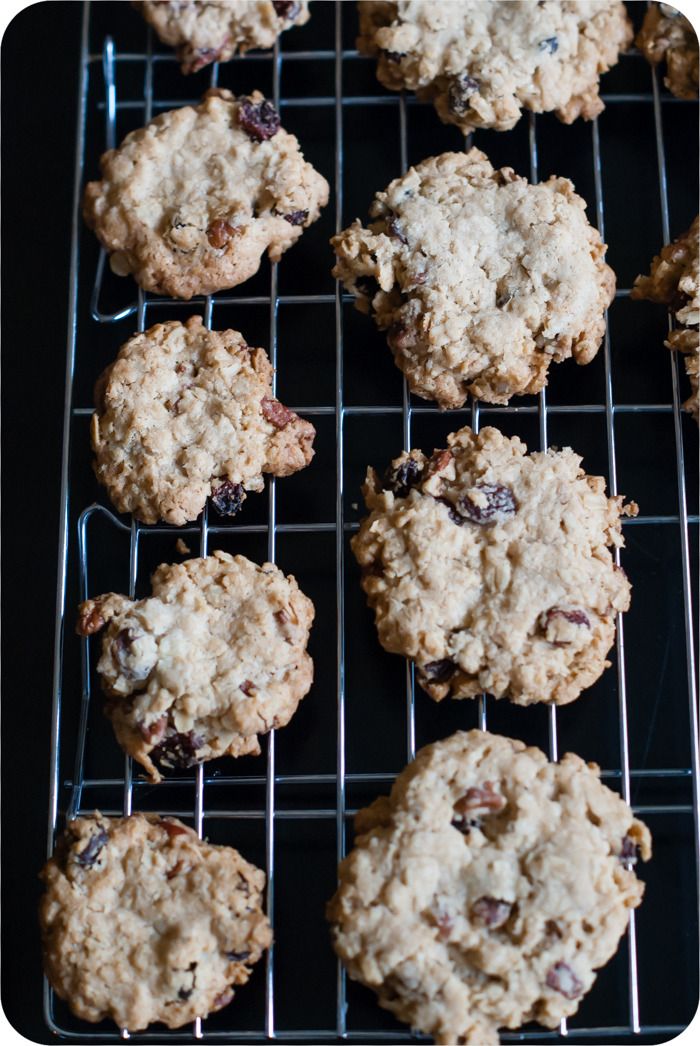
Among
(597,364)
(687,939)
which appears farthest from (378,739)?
(597,364)

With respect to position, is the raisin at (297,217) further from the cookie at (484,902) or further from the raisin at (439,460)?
the cookie at (484,902)

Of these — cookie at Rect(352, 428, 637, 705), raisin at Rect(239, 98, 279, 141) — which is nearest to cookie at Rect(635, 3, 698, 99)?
raisin at Rect(239, 98, 279, 141)

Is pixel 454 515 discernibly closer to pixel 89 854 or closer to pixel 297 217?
pixel 297 217

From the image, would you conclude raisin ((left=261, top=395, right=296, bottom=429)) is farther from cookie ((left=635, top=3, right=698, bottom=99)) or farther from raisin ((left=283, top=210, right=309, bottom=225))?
cookie ((left=635, top=3, right=698, bottom=99))

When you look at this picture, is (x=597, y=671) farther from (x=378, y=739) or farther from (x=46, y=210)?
(x=46, y=210)

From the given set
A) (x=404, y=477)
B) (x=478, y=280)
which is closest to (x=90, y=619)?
(x=404, y=477)
